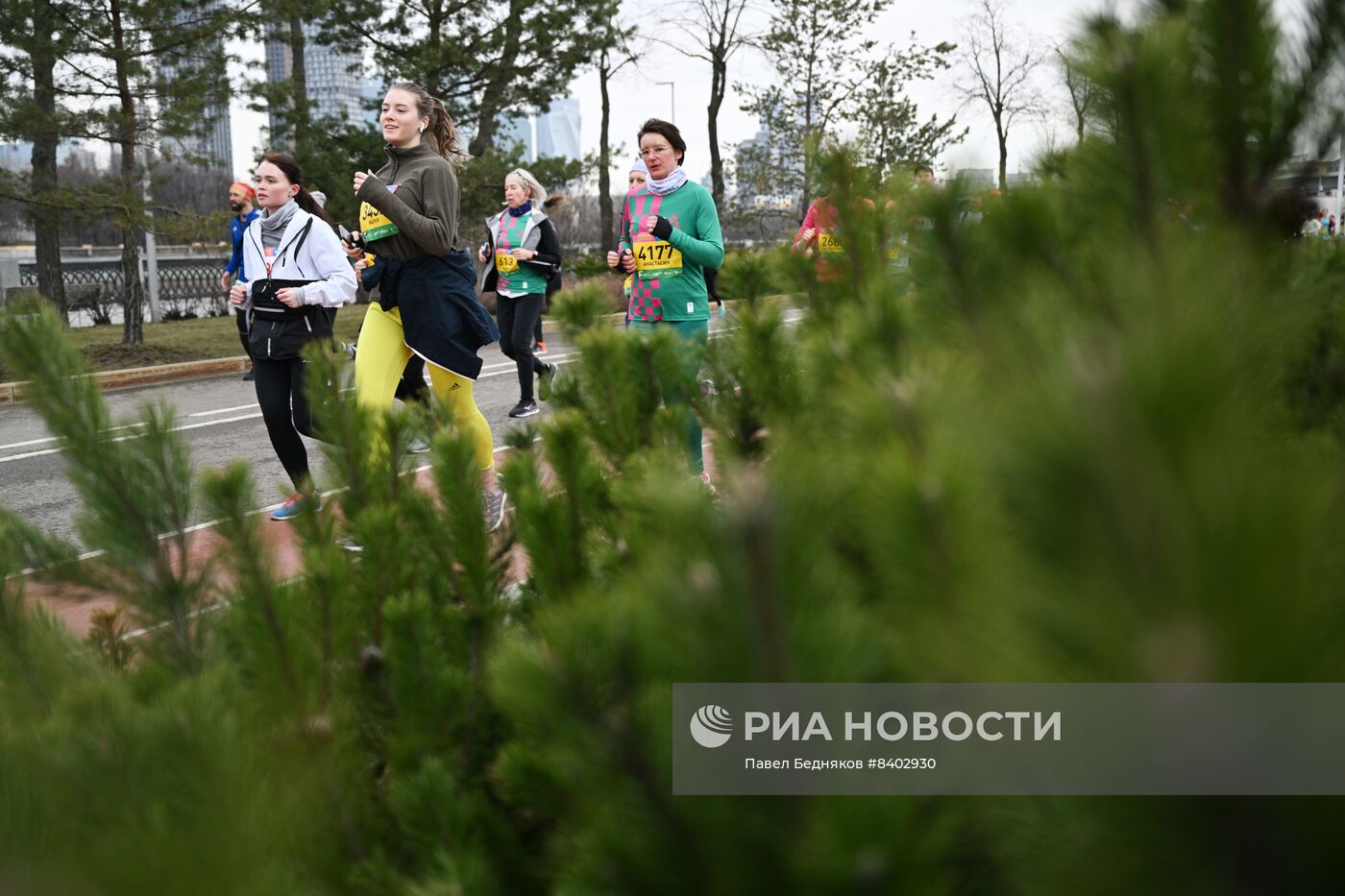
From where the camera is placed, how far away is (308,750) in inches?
39.0

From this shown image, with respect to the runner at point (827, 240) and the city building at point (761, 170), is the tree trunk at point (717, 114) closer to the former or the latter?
the city building at point (761, 170)

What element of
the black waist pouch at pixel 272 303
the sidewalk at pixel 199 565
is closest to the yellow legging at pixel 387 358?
the black waist pouch at pixel 272 303

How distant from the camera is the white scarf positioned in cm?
575

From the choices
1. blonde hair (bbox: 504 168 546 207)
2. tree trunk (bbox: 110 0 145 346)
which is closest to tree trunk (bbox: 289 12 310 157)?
tree trunk (bbox: 110 0 145 346)

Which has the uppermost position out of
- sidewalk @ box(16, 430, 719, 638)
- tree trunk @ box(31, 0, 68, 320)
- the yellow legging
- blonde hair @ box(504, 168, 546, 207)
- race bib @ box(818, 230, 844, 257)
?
tree trunk @ box(31, 0, 68, 320)

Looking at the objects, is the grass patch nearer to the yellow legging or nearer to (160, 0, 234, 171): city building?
(160, 0, 234, 171): city building

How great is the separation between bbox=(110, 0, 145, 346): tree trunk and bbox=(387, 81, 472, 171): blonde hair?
10.2m

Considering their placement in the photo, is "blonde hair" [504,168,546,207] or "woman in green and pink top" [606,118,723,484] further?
"blonde hair" [504,168,546,207]

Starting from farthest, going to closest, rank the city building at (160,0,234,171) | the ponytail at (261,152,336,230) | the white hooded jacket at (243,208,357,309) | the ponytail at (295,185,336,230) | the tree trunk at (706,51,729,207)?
1. the tree trunk at (706,51,729,207)
2. the city building at (160,0,234,171)
3. the ponytail at (295,185,336,230)
4. the ponytail at (261,152,336,230)
5. the white hooded jacket at (243,208,357,309)

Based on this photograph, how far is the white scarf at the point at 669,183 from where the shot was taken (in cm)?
575

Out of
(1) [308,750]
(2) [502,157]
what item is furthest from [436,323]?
(2) [502,157]

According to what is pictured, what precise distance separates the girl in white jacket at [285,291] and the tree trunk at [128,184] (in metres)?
9.93

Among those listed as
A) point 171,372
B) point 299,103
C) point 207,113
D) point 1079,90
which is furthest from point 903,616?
point 299,103

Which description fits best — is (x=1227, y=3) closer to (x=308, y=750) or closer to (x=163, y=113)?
(x=308, y=750)
